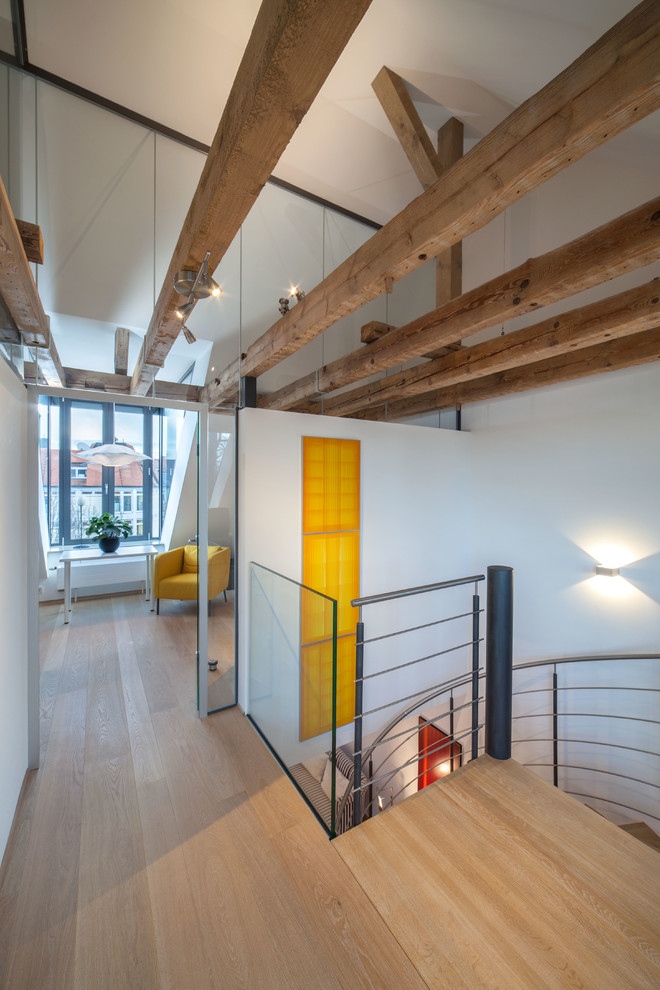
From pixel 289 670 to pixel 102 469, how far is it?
3979 millimetres

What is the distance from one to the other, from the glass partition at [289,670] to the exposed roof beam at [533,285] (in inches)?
62.4

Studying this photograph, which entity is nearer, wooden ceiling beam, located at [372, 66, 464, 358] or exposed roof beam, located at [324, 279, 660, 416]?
exposed roof beam, located at [324, 279, 660, 416]

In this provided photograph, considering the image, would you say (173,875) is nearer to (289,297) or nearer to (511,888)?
(511,888)

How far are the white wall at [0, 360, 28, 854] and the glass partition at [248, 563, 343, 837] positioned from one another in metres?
1.29

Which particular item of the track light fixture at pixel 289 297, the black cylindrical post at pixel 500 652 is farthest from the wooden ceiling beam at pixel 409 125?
the black cylindrical post at pixel 500 652

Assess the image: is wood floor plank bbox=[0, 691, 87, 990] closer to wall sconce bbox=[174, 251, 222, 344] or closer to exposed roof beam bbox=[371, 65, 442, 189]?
wall sconce bbox=[174, 251, 222, 344]

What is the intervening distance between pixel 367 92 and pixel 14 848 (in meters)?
4.61

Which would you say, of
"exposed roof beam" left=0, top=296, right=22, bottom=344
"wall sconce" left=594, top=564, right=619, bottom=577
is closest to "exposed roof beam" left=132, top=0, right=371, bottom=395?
"exposed roof beam" left=0, top=296, right=22, bottom=344

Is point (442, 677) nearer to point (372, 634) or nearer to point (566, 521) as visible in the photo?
point (372, 634)

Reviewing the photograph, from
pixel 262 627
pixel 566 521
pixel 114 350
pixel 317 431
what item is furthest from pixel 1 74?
pixel 566 521

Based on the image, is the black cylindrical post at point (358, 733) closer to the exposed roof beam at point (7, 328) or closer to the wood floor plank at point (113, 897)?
the wood floor plank at point (113, 897)

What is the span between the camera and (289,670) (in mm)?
2512

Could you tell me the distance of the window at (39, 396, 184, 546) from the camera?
452cm

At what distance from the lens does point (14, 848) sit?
1.71 meters
